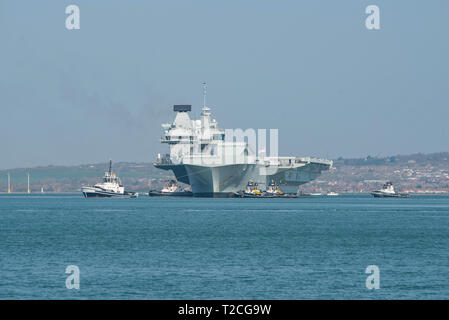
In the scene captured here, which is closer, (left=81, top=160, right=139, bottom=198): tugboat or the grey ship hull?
the grey ship hull

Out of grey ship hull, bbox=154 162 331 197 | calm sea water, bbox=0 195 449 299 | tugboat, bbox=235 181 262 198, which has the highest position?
grey ship hull, bbox=154 162 331 197

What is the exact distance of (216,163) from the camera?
126 meters

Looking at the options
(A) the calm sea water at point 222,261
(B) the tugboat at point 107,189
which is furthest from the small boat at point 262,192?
(A) the calm sea water at point 222,261

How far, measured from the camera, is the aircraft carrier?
12875 cm

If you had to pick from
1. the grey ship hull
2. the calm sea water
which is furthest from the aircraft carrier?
the calm sea water

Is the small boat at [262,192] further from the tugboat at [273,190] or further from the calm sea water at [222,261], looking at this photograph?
the calm sea water at [222,261]

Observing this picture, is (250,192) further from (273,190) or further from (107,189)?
(107,189)

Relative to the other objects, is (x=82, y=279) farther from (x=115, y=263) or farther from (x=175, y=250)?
(x=175, y=250)

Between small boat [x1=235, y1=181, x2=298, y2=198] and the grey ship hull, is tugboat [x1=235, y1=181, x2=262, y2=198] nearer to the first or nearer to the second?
small boat [x1=235, y1=181, x2=298, y2=198]

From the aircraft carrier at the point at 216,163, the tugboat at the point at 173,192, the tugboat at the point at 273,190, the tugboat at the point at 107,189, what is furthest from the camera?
the tugboat at the point at 173,192

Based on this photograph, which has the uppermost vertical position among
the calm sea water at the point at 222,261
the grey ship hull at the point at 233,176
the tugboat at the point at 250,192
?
the grey ship hull at the point at 233,176

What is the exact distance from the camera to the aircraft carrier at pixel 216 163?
422 ft

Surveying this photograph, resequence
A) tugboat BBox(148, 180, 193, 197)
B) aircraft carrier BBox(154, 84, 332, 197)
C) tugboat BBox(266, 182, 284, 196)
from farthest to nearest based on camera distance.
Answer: tugboat BBox(148, 180, 193, 197) < tugboat BBox(266, 182, 284, 196) < aircraft carrier BBox(154, 84, 332, 197)
